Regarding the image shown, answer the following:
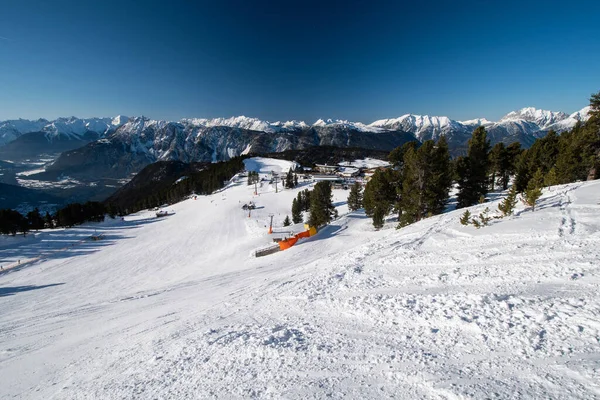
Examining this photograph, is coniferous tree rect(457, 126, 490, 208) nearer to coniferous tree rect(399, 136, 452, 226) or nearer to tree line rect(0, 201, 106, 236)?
coniferous tree rect(399, 136, 452, 226)

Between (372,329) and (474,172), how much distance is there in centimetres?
2762

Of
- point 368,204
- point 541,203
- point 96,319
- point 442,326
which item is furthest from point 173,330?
point 368,204

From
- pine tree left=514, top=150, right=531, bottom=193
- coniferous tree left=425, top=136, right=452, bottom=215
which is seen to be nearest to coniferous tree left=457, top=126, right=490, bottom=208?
pine tree left=514, top=150, right=531, bottom=193

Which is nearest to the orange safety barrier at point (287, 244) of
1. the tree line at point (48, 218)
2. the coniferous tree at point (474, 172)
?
the coniferous tree at point (474, 172)

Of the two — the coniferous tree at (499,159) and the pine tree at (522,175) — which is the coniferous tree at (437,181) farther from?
the coniferous tree at (499,159)

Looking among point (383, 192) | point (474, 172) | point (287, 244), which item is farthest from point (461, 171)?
point (287, 244)

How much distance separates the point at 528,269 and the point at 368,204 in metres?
24.2

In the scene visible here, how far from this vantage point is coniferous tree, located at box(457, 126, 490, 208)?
2742 centimetres

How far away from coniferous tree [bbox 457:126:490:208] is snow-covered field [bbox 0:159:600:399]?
1086 centimetres

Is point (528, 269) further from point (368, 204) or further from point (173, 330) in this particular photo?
point (368, 204)

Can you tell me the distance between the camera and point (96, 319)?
41.5 ft

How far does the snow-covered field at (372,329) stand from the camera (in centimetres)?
486

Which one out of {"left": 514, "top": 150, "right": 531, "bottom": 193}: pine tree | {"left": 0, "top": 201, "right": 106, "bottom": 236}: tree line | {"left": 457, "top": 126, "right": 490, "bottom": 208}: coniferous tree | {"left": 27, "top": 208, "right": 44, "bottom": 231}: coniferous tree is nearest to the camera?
{"left": 457, "top": 126, "right": 490, "bottom": 208}: coniferous tree

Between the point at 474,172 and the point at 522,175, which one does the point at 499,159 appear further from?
the point at 474,172
